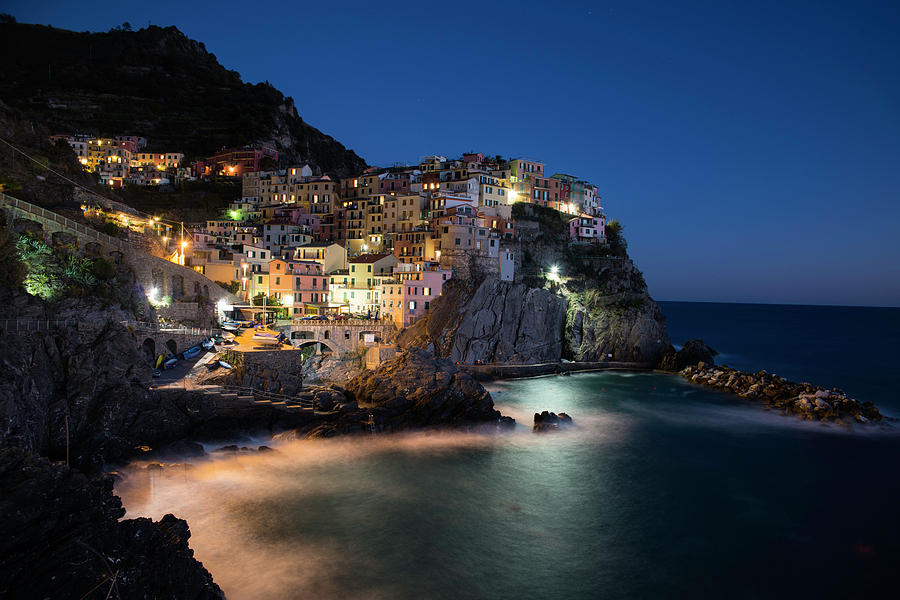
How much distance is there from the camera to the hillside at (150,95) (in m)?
84.0

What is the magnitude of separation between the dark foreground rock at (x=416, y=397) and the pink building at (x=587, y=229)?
35947mm

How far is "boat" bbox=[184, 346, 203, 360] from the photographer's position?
2817cm

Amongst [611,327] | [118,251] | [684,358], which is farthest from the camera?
[611,327]

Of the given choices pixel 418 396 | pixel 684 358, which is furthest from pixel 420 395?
pixel 684 358

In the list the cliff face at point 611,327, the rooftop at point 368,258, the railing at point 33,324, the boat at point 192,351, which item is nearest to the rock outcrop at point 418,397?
the boat at point 192,351

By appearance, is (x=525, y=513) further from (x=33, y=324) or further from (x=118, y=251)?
(x=118, y=251)

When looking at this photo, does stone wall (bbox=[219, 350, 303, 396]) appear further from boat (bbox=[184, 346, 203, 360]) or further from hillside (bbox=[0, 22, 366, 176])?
hillside (bbox=[0, 22, 366, 176])

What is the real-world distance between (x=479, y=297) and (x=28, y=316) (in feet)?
103

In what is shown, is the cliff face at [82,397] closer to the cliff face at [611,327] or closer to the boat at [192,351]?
the boat at [192,351]

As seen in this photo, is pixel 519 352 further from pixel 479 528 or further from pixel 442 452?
pixel 479 528

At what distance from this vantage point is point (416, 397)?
2972 cm

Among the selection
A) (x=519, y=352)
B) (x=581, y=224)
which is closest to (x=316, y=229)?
(x=519, y=352)

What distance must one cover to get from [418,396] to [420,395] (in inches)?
5.1

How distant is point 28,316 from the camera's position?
68.5 ft
